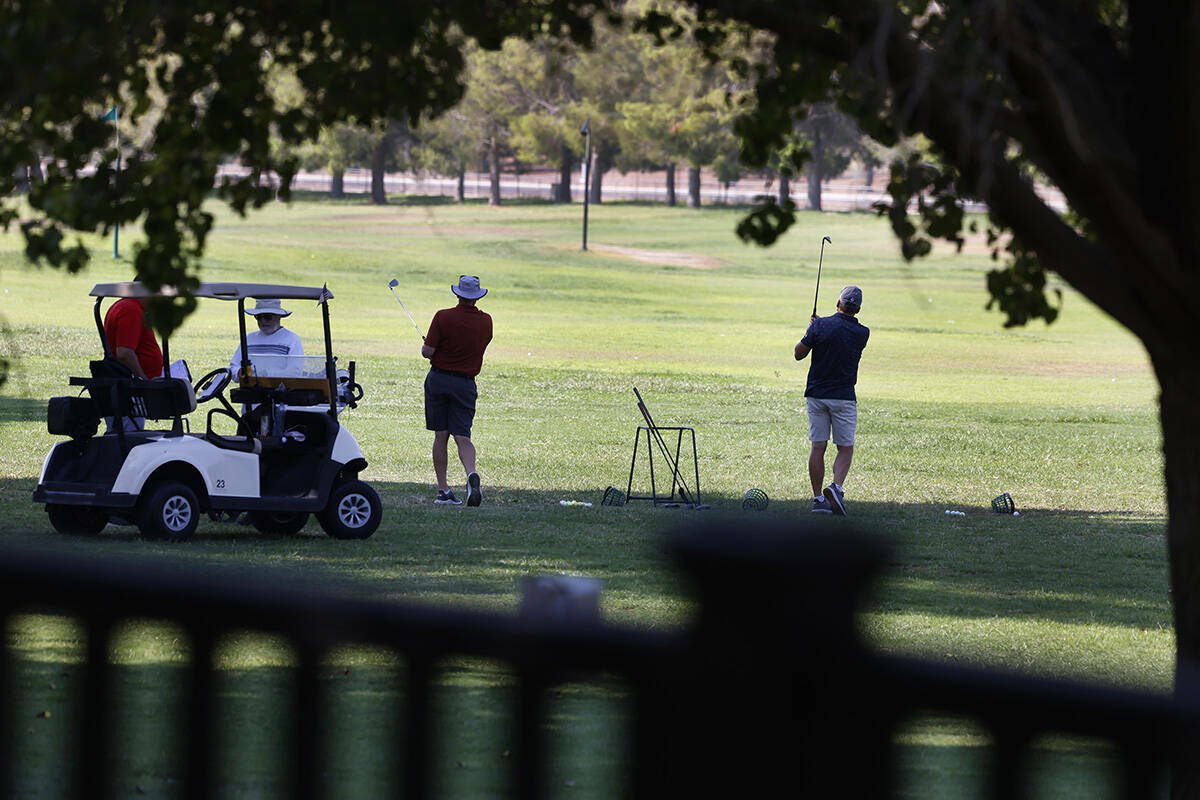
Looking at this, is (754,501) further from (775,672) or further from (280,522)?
(775,672)

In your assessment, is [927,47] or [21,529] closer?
[927,47]

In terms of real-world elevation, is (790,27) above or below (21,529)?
above

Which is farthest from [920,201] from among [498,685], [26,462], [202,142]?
[26,462]

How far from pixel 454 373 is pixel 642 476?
3533 millimetres

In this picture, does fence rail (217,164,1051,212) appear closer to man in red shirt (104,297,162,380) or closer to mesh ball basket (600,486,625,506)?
mesh ball basket (600,486,625,506)

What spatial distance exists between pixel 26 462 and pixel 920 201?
44.3 feet

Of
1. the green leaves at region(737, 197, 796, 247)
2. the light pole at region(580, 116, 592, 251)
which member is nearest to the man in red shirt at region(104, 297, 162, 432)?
the green leaves at region(737, 197, 796, 247)

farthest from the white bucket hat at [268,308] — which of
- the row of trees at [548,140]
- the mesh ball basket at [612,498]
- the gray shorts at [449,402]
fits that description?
the row of trees at [548,140]

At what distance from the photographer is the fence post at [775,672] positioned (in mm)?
2045

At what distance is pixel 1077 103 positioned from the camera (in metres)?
3.34

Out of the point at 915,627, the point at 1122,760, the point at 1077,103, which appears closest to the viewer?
the point at 1122,760

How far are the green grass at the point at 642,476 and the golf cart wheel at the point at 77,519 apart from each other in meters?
0.14

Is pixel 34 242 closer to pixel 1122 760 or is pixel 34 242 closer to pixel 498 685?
pixel 498 685

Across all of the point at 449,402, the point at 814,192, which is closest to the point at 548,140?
the point at 814,192
